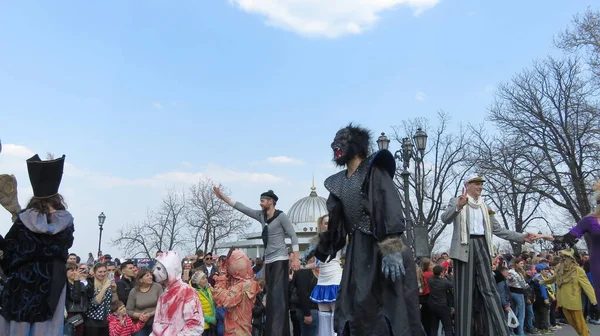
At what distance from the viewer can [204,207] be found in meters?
41.3

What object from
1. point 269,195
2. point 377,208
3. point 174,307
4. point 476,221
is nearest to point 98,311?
point 174,307

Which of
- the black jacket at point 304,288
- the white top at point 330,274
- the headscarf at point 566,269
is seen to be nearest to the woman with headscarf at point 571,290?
the headscarf at point 566,269

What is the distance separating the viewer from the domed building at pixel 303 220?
5041cm

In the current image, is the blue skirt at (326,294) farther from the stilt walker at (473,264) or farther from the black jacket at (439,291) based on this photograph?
the black jacket at (439,291)

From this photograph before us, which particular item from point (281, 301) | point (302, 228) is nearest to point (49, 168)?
point (281, 301)

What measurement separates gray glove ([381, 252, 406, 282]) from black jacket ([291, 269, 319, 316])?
16.6 feet

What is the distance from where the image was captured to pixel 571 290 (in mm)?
10008

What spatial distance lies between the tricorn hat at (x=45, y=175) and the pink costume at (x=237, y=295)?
338 cm

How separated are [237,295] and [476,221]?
365cm

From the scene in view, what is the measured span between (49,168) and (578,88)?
30.1 metres

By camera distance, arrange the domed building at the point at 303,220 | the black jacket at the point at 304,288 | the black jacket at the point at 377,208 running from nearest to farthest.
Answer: the black jacket at the point at 377,208 < the black jacket at the point at 304,288 < the domed building at the point at 303,220

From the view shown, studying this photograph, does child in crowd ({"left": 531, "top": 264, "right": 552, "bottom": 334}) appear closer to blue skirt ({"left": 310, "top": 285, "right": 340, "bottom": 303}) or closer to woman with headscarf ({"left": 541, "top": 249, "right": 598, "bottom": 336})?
woman with headscarf ({"left": 541, "top": 249, "right": 598, "bottom": 336})

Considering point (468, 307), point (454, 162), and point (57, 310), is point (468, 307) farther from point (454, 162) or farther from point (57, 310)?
point (454, 162)

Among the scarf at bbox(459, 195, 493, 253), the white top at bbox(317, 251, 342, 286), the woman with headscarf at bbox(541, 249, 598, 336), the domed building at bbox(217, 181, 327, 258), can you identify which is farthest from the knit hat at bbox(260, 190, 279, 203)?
the domed building at bbox(217, 181, 327, 258)
